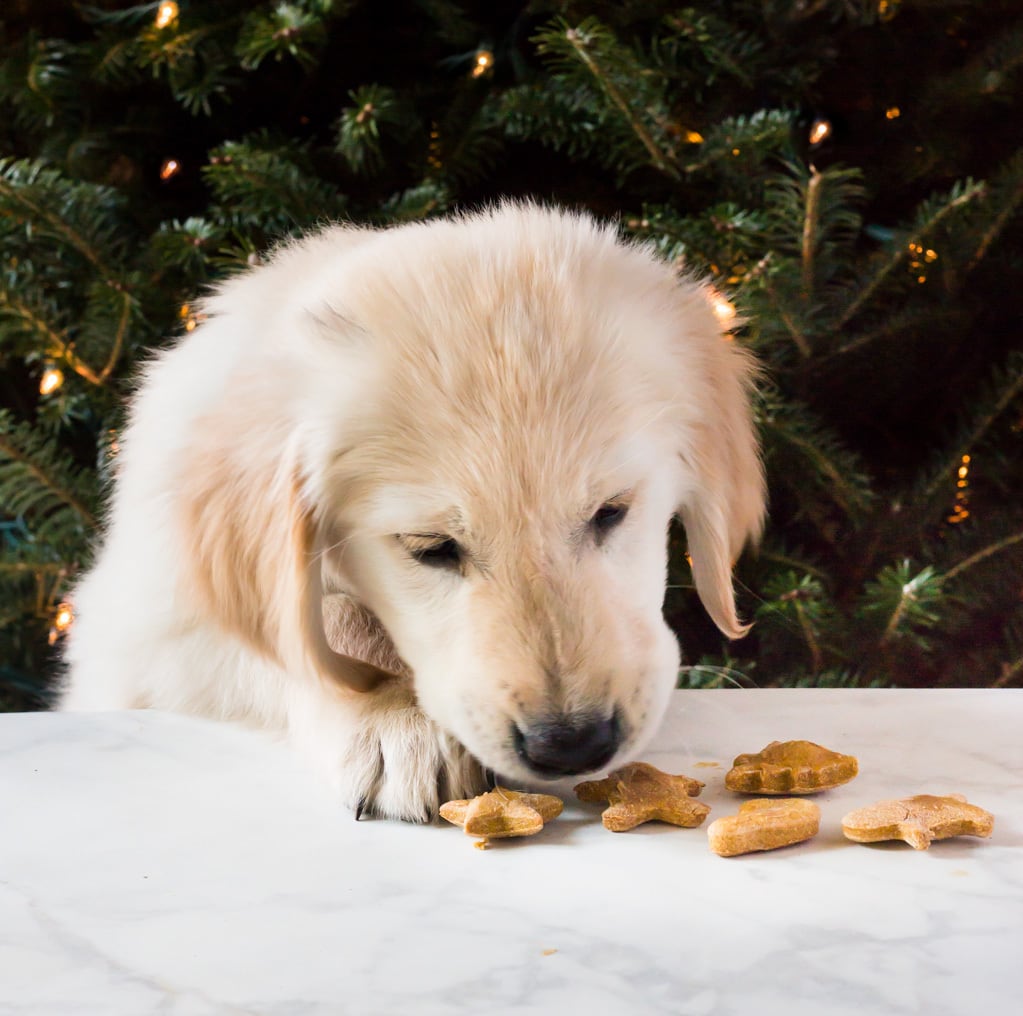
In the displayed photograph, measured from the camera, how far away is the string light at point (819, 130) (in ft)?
8.27

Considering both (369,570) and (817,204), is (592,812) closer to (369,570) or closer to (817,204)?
(369,570)

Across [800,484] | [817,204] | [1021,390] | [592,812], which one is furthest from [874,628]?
[592,812]

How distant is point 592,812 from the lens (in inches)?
51.0

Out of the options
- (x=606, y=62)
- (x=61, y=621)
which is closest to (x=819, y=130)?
(x=606, y=62)

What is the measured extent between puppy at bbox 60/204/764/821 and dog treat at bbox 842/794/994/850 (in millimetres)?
252

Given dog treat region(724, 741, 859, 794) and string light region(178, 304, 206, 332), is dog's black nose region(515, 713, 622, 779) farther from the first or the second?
string light region(178, 304, 206, 332)

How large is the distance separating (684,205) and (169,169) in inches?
47.7

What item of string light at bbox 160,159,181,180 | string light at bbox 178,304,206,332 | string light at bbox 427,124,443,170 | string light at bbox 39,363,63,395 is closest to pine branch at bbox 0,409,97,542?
string light at bbox 39,363,63,395

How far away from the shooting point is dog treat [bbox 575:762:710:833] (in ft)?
4.00

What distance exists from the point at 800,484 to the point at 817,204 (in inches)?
23.1

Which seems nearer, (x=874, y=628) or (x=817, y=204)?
(x=817, y=204)

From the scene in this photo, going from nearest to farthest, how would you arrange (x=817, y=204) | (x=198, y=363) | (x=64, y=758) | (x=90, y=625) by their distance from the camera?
1. (x=64, y=758)
2. (x=198, y=363)
3. (x=90, y=625)
4. (x=817, y=204)

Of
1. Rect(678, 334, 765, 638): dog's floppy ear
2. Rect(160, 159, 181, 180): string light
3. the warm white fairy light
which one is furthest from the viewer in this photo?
Rect(160, 159, 181, 180): string light

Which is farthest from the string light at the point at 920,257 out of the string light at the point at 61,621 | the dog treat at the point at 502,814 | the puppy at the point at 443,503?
the string light at the point at 61,621
